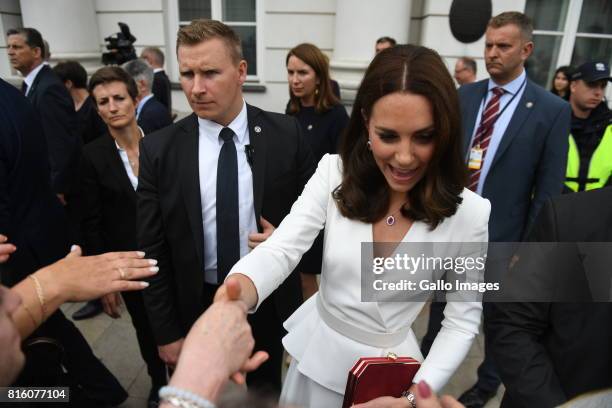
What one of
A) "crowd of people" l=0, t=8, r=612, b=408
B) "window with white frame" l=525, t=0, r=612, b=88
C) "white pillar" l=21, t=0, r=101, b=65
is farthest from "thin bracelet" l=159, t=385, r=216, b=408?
"window with white frame" l=525, t=0, r=612, b=88

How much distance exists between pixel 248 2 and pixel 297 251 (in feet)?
22.8

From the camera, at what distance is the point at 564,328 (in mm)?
1195

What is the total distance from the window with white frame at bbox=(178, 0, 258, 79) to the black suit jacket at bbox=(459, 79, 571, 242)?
5.63 metres

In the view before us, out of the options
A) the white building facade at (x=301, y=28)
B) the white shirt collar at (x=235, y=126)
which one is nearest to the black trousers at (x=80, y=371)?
the white shirt collar at (x=235, y=126)

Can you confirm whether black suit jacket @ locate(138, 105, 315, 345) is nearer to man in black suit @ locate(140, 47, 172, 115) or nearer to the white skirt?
the white skirt

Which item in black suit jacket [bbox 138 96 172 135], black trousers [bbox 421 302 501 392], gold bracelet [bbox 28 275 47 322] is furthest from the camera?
black suit jacket [bbox 138 96 172 135]

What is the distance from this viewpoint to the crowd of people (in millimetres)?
1180

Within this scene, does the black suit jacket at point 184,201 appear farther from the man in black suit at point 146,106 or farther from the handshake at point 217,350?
the man in black suit at point 146,106

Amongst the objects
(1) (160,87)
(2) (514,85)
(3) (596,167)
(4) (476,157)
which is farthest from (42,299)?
(1) (160,87)

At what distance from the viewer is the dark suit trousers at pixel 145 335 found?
2.42 m

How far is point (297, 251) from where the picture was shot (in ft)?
4.58

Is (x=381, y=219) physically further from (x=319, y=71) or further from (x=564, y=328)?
(x=319, y=71)

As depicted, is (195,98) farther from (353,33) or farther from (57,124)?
(353,33)

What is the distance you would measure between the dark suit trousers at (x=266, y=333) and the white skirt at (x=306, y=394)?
18.6 inches
